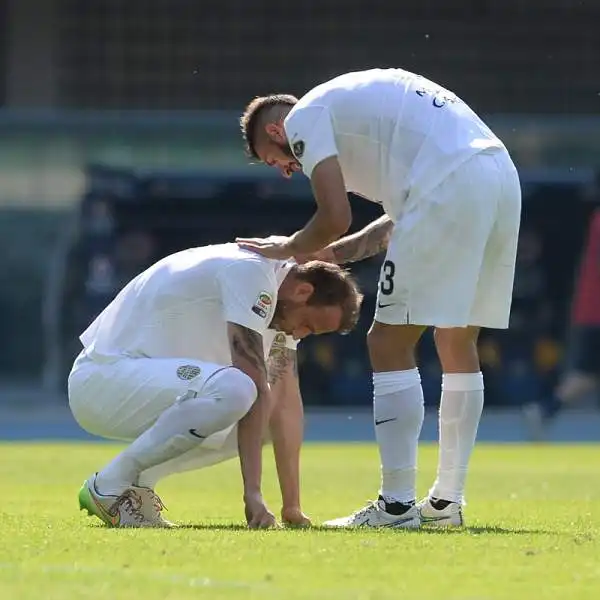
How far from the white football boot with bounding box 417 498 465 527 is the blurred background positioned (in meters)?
9.63

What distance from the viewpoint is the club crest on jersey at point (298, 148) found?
661 cm

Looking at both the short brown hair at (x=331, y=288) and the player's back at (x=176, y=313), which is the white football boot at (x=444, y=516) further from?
the player's back at (x=176, y=313)

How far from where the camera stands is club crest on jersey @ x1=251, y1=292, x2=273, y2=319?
262 inches

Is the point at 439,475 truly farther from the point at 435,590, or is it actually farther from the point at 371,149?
the point at 435,590

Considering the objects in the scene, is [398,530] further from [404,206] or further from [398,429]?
[404,206]

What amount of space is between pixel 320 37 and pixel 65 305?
16.8 ft

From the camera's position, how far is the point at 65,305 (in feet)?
65.4

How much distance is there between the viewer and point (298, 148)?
6.62m

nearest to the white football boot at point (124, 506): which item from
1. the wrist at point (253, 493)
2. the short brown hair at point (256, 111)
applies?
the wrist at point (253, 493)

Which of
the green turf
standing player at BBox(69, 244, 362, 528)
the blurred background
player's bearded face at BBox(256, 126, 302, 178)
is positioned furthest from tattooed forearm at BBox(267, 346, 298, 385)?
the blurred background

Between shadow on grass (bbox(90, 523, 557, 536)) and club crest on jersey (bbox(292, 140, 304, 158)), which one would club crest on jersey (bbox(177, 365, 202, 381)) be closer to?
shadow on grass (bbox(90, 523, 557, 536))

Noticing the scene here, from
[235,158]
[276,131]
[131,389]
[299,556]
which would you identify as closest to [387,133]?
[276,131]

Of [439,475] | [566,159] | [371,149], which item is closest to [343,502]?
[439,475]

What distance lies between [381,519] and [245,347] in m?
0.79
